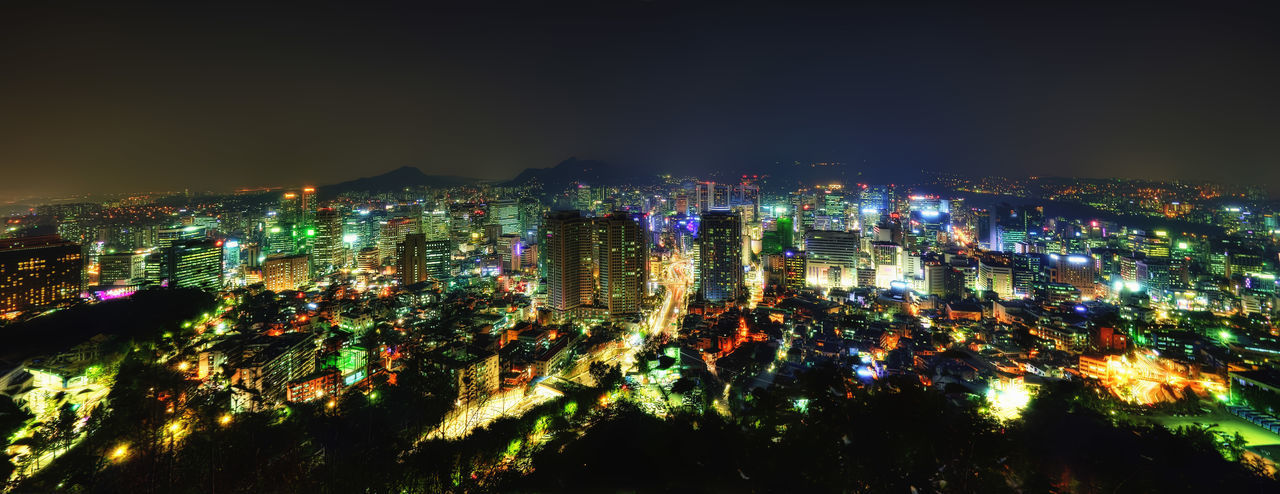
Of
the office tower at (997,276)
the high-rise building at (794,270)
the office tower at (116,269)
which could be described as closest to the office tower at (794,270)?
the high-rise building at (794,270)

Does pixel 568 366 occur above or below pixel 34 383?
below

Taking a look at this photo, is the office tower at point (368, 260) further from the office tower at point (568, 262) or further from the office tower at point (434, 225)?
the office tower at point (568, 262)

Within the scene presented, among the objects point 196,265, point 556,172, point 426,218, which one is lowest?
point 196,265

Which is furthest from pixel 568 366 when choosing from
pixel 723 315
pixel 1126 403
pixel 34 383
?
pixel 1126 403

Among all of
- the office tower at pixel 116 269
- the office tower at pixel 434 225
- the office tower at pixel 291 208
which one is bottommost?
the office tower at pixel 116 269

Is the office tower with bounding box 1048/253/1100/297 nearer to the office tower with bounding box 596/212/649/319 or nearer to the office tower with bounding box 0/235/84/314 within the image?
the office tower with bounding box 596/212/649/319

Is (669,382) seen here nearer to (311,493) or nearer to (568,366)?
(568,366)

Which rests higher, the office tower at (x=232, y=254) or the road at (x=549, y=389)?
the office tower at (x=232, y=254)
